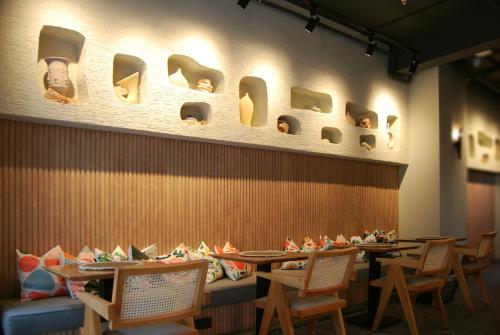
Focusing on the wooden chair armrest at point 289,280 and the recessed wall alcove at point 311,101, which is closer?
the wooden chair armrest at point 289,280

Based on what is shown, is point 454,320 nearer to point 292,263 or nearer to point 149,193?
point 292,263

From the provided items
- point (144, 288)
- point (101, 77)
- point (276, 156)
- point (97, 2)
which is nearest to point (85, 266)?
point (144, 288)

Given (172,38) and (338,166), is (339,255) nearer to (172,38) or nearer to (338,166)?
(172,38)

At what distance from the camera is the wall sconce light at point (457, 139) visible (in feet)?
22.3

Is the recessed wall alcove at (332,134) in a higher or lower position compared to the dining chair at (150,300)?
higher

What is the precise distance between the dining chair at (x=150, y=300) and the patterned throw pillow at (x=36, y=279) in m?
0.95

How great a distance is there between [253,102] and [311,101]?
1163 millimetres

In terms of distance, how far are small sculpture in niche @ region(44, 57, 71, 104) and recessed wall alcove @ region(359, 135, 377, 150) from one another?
416 centimetres

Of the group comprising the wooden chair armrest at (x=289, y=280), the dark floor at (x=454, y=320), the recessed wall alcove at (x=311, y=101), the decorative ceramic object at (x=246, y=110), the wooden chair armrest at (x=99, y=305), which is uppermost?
the recessed wall alcove at (x=311, y=101)

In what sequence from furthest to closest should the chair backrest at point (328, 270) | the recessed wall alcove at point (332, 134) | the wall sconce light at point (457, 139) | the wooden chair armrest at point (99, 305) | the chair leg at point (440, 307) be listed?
the wall sconce light at point (457, 139)
the recessed wall alcove at point (332, 134)
the chair leg at point (440, 307)
the chair backrest at point (328, 270)
the wooden chair armrest at point (99, 305)

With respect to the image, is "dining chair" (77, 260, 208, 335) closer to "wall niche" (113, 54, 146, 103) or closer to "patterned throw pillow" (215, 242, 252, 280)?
"patterned throw pillow" (215, 242, 252, 280)

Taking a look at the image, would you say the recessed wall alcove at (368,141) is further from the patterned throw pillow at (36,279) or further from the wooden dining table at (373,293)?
the patterned throw pillow at (36,279)

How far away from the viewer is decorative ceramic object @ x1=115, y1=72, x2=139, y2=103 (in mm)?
4035

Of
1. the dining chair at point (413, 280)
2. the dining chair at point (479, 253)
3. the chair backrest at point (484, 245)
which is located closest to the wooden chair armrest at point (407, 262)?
the dining chair at point (413, 280)
